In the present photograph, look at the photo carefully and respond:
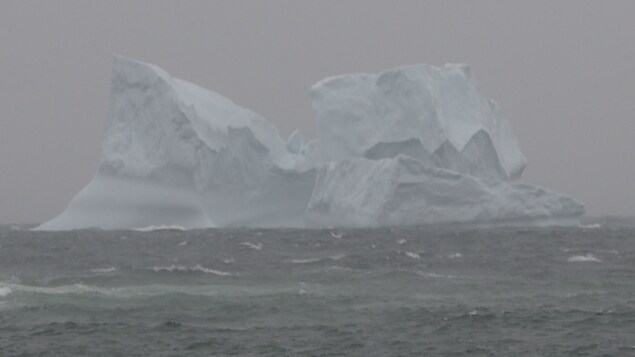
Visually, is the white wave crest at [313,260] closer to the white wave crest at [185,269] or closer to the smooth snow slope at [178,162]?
the white wave crest at [185,269]

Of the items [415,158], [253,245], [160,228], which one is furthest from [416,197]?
[160,228]

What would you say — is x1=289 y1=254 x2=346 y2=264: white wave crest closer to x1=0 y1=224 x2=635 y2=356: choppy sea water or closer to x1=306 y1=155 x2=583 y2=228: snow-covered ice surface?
x1=0 y1=224 x2=635 y2=356: choppy sea water

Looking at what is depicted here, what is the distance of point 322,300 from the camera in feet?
44.1

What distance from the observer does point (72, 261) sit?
2011cm

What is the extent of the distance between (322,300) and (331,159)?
59.5 feet

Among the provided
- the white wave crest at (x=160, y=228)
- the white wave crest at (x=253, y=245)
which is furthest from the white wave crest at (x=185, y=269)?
the white wave crest at (x=160, y=228)

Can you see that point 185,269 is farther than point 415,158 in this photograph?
No

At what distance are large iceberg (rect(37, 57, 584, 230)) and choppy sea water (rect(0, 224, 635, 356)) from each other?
570cm

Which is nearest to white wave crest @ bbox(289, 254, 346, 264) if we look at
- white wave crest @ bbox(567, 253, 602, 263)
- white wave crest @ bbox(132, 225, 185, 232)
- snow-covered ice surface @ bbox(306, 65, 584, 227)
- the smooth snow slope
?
white wave crest @ bbox(567, 253, 602, 263)

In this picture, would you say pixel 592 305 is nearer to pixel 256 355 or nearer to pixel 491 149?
pixel 256 355

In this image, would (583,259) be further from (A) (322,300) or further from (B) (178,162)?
(B) (178,162)

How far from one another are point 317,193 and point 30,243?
7637 millimetres

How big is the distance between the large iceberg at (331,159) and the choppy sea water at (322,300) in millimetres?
5704

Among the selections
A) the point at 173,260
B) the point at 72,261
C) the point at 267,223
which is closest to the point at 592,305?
the point at 173,260
